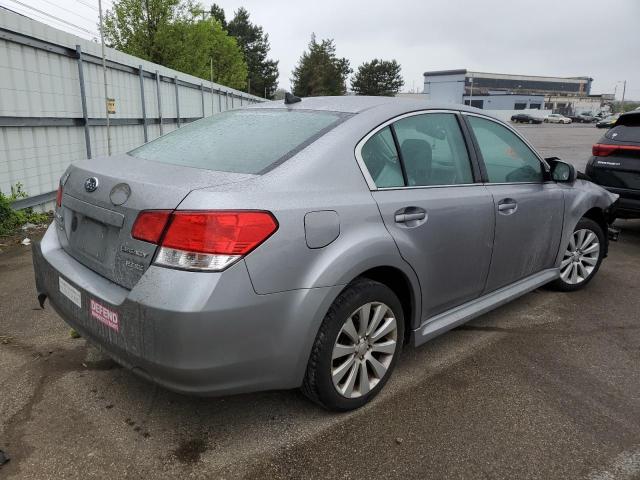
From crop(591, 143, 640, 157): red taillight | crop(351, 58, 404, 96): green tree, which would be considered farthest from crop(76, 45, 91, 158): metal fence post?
crop(351, 58, 404, 96): green tree

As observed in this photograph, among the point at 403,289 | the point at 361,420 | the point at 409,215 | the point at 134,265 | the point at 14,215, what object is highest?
the point at 409,215

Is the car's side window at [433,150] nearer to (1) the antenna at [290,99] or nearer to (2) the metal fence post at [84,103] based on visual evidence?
(1) the antenna at [290,99]

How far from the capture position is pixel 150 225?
2.11m

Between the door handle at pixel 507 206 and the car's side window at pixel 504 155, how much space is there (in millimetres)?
150

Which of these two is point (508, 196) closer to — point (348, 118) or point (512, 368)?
point (512, 368)

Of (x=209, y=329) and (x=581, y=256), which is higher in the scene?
(x=209, y=329)

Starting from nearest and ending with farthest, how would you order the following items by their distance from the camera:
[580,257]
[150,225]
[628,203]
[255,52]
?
[150,225] → [580,257] → [628,203] → [255,52]

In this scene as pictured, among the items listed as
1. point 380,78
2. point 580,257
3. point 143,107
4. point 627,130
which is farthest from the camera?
point 380,78

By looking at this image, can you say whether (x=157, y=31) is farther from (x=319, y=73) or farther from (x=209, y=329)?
(x=319, y=73)

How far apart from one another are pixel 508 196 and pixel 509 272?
0.54 m

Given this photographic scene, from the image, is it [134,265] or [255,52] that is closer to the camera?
[134,265]

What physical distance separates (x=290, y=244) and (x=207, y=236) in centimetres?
34

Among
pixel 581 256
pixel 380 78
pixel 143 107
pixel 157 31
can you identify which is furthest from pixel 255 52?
pixel 581 256

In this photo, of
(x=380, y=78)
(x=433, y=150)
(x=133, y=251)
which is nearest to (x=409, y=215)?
(x=433, y=150)
